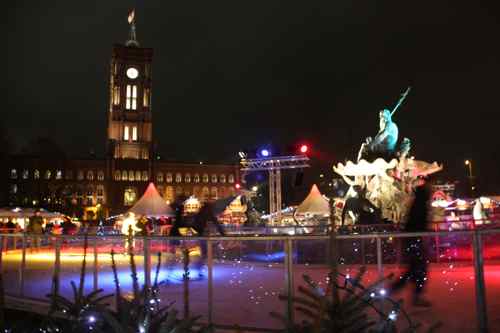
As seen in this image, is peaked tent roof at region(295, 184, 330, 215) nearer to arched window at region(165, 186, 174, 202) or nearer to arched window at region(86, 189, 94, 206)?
arched window at region(86, 189, 94, 206)

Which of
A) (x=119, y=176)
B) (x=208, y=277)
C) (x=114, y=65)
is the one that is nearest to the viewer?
(x=208, y=277)

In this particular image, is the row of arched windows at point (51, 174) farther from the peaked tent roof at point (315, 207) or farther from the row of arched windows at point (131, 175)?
the peaked tent roof at point (315, 207)

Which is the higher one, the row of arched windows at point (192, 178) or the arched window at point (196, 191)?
the row of arched windows at point (192, 178)

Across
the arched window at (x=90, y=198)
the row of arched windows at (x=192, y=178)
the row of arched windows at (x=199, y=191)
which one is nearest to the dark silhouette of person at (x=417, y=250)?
the arched window at (x=90, y=198)

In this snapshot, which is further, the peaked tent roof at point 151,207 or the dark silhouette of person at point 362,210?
the peaked tent roof at point 151,207

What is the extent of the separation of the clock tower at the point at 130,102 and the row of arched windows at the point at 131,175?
428 centimetres

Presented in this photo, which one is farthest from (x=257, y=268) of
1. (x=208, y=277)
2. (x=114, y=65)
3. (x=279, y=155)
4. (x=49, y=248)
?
(x=114, y=65)

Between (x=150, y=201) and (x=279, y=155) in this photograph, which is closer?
(x=150, y=201)

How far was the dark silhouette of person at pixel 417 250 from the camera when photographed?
7367 mm

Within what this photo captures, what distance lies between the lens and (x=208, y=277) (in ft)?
24.3

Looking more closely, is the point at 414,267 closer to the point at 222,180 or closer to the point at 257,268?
the point at 257,268

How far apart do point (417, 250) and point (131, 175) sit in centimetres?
11847

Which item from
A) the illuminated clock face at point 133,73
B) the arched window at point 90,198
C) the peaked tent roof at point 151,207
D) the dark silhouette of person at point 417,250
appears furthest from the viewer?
the illuminated clock face at point 133,73

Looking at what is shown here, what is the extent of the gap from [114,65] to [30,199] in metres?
41.5
